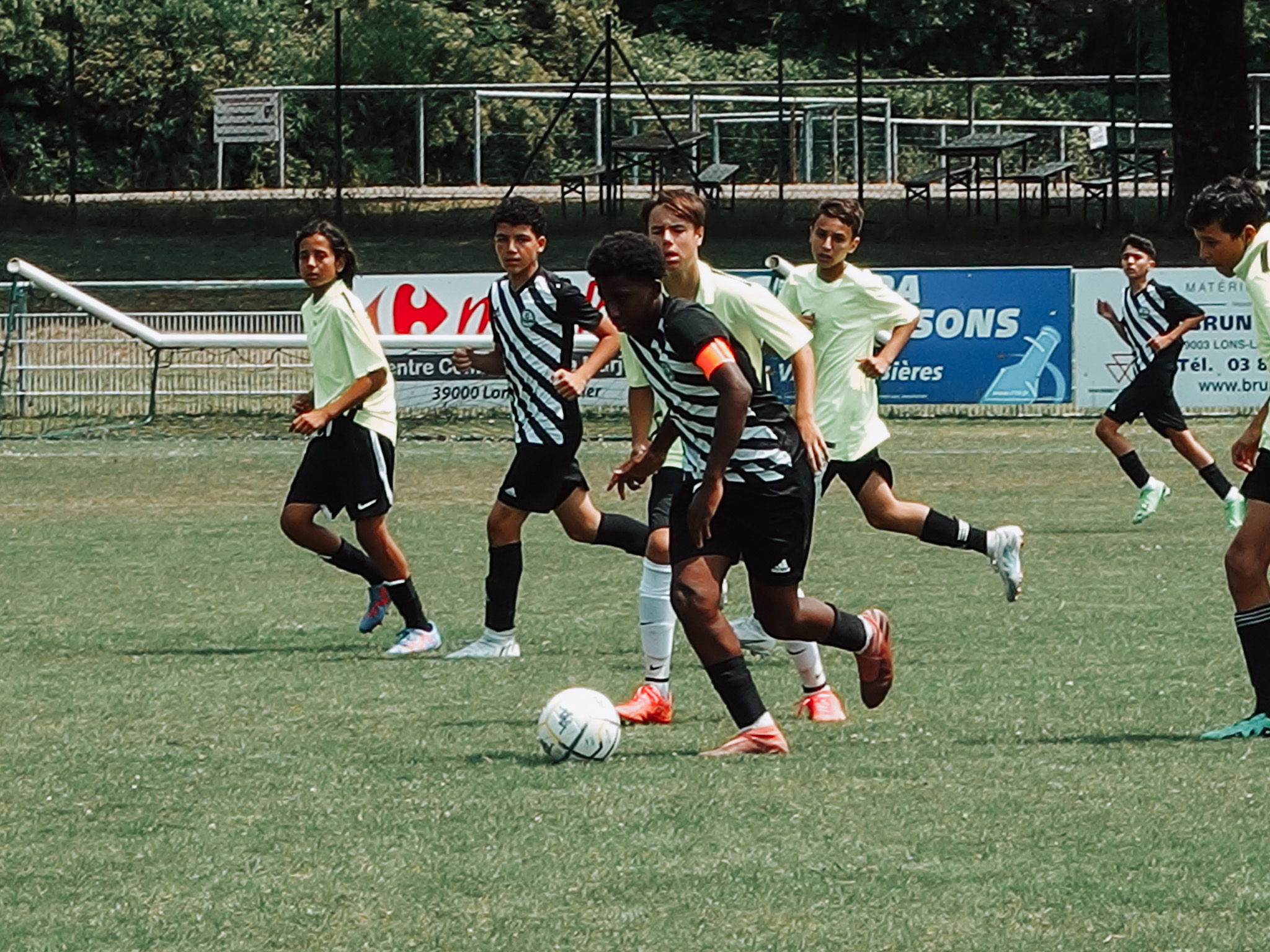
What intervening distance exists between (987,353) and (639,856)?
15.1 m

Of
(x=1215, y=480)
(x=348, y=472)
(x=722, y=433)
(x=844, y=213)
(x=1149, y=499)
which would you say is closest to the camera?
(x=722, y=433)

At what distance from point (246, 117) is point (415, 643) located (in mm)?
23337

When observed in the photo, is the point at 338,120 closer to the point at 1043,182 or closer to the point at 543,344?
the point at 1043,182

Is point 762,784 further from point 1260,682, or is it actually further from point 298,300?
point 298,300

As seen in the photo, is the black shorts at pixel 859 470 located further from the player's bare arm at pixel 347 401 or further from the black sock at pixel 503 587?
the player's bare arm at pixel 347 401

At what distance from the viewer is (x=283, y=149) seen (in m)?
33.1

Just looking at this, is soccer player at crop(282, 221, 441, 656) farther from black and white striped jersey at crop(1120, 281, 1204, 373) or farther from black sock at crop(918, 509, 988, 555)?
black and white striped jersey at crop(1120, 281, 1204, 373)

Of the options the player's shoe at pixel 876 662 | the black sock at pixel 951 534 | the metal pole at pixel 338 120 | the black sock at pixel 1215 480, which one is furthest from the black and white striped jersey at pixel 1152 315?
the metal pole at pixel 338 120

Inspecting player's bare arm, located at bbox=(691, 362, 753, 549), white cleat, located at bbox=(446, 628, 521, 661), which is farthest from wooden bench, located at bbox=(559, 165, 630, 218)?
player's bare arm, located at bbox=(691, 362, 753, 549)

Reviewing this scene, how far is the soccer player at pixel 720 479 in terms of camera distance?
21.0 ft

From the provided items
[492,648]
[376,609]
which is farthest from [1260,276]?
[376,609]

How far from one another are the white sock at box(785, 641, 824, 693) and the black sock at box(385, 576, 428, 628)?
2.35m

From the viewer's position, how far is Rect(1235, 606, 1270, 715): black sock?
689 cm

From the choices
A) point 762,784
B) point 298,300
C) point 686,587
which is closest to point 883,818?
point 762,784
